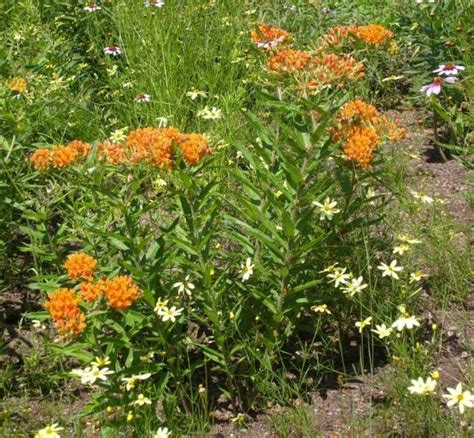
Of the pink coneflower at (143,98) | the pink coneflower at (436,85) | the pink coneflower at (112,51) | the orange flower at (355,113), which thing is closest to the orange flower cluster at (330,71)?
the orange flower at (355,113)

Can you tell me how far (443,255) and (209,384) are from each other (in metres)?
1.04

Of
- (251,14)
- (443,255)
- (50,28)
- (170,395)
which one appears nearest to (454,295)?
(443,255)

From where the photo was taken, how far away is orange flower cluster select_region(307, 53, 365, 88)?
8.14ft

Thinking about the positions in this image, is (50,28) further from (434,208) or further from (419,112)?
(434,208)

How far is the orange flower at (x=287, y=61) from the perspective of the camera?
8.25ft

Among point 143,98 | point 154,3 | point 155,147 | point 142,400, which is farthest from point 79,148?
point 154,3

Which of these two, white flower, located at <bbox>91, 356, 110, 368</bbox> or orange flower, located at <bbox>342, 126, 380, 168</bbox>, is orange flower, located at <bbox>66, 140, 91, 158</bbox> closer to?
white flower, located at <bbox>91, 356, 110, 368</bbox>

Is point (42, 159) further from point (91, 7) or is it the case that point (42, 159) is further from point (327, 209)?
point (91, 7)

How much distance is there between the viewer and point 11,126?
3.15 metres

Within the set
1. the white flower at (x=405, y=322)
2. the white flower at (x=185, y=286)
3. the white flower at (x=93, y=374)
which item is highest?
the white flower at (x=185, y=286)

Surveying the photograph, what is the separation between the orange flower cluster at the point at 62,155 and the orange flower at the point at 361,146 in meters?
0.80

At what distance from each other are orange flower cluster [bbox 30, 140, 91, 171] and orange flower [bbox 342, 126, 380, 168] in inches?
31.5

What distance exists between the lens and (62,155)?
2.40 m

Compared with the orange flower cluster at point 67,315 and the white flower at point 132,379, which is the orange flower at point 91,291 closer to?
the orange flower cluster at point 67,315
